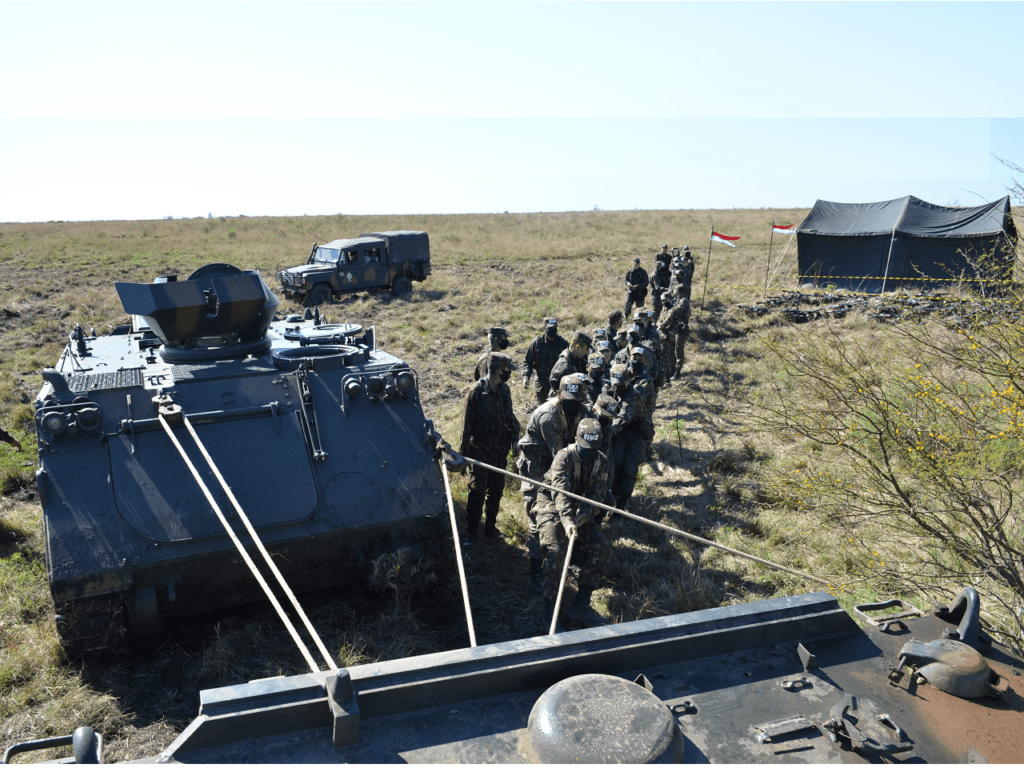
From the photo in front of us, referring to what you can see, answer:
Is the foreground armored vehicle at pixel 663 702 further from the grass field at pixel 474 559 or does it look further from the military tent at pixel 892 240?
the military tent at pixel 892 240

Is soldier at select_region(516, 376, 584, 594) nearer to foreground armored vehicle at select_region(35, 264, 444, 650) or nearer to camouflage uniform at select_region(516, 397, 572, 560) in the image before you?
camouflage uniform at select_region(516, 397, 572, 560)

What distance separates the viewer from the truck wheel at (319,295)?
2144 cm

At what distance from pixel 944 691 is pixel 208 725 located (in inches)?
118

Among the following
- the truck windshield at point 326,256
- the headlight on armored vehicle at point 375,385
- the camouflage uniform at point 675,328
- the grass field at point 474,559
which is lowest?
the grass field at point 474,559

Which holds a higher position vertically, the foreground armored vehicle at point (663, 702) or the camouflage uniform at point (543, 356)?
the foreground armored vehicle at point (663, 702)

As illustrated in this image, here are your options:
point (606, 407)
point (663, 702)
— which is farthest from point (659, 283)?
point (663, 702)

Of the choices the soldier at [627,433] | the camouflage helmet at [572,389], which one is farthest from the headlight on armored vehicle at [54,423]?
the soldier at [627,433]

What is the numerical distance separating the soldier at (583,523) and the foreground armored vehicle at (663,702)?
7.62 feet

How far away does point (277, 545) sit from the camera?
17.1ft

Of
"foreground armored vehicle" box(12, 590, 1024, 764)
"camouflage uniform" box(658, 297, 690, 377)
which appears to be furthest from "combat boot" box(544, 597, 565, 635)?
"camouflage uniform" box(658, 297, 690, 377)

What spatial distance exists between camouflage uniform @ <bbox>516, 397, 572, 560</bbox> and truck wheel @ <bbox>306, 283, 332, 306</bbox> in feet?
52.2

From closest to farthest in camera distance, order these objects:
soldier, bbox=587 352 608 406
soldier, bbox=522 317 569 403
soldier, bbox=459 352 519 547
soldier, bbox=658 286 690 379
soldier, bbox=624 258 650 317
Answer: soldier, bbox=459 352 519 547, soldier, bbox=587 352 608 406, soldier, bbox=522 317 569 403, soldier, bbox=658 286 690 379, soldier, bbox=624 258 650 317

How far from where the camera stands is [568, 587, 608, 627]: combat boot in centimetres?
584

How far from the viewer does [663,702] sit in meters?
2.81
